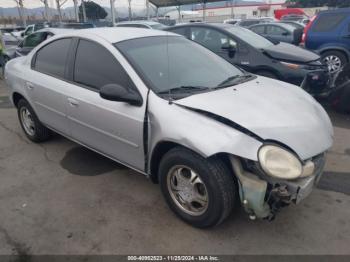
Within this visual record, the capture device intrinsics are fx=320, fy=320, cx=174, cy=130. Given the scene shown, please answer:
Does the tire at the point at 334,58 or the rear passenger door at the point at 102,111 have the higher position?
the rear passenger door at the point at 102,111

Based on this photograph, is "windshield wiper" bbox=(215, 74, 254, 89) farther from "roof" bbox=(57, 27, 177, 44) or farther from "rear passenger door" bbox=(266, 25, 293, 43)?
"rear passenger door" bbox=(266, 25, 293, 43)

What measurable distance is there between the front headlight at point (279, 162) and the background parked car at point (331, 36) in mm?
6413

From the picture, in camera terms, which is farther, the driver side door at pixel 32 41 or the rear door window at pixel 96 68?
the driver side door at pixel 32 41

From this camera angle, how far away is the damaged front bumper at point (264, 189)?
7.61ft

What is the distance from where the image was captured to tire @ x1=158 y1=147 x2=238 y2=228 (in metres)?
2.42

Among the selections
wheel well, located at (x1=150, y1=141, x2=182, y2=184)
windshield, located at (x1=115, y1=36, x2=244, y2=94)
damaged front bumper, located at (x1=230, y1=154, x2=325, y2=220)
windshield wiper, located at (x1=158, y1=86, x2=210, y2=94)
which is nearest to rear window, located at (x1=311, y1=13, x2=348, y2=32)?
windshield, located at (x1=115, y1=36, x2=244, y2=94)

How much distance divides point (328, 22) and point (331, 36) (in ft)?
1.42

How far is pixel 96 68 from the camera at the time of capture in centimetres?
326

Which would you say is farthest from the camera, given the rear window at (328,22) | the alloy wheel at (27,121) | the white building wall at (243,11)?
the white building wall at (243,11)

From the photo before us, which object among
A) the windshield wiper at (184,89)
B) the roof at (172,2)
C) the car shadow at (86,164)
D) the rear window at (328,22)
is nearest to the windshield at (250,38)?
the rear window at (328,22)

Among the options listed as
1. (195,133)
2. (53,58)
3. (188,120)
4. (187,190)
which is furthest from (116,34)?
(187,190)

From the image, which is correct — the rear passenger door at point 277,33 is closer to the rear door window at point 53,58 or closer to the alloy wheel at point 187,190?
the rear door window at point 53,58

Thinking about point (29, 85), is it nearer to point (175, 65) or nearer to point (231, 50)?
point (175, 65)

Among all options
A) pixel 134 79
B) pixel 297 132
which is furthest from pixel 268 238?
pixel 134 79
